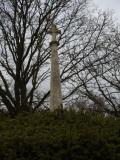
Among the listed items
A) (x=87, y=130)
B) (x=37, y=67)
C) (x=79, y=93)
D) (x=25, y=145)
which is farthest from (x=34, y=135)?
(x=79, y=93)

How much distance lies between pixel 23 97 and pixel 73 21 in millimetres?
5941

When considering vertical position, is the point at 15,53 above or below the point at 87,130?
above

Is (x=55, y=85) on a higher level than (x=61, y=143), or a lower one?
higher

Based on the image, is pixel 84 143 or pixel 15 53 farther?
pixel 15 53

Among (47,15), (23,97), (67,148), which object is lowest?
(67,148)

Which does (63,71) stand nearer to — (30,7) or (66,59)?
(66,59)

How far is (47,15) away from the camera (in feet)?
69.6

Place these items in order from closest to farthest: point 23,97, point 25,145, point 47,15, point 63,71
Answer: point 25,145
point 23,97
point 47,15
point 63,71

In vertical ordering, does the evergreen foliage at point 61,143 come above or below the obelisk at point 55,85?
below

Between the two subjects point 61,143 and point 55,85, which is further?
point 55,85

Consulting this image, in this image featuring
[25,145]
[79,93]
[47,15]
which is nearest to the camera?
[25,145]

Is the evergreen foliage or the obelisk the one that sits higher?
the obelisk

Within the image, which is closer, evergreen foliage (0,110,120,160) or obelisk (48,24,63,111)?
evergreen foliage (0,110,120,160)

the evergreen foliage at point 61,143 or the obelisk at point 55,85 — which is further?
the obelisk at point 55,85
